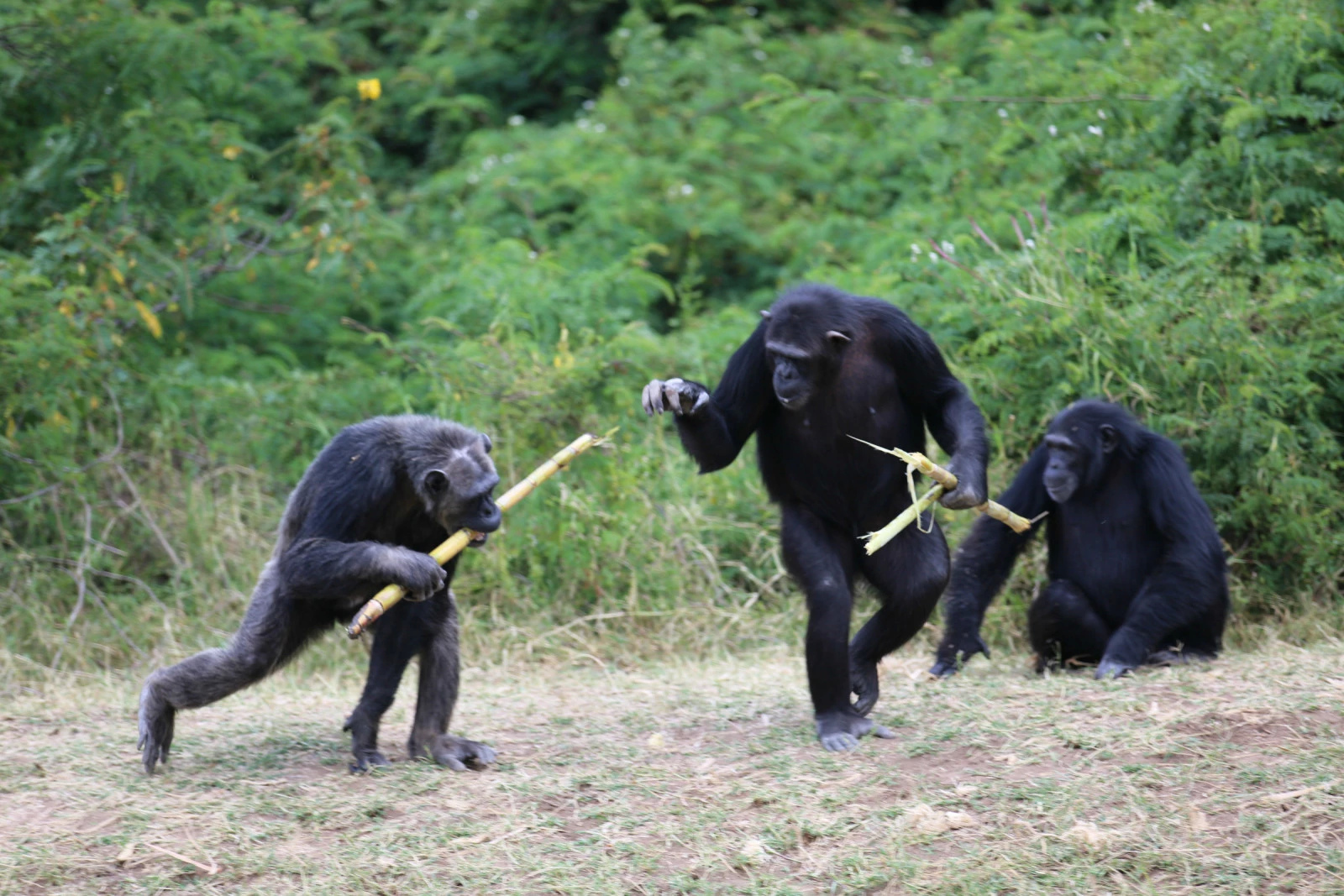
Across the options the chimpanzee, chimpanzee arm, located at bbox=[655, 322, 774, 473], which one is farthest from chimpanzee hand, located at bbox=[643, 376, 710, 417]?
chimpanzee arm, located at bbox=[655, 322, 774, 473]

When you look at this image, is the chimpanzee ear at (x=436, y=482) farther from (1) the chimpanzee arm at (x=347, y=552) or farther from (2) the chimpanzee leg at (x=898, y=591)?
(2) the chimpanzee leg at (x=898, y=591)

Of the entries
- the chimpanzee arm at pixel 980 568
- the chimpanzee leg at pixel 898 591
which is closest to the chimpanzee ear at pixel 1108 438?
the chimpanzee arm at pixel 980 568

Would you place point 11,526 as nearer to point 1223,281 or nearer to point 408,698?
point 408,698

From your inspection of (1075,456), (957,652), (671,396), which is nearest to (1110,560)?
(1075,456)

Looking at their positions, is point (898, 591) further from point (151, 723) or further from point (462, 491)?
point (151, 723)

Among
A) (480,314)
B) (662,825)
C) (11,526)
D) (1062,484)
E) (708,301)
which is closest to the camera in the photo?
(662,825)

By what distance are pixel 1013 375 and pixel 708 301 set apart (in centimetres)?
484

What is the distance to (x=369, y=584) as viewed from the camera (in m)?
5.41

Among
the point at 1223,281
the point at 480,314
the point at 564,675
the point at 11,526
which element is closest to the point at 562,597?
the point at 564,675

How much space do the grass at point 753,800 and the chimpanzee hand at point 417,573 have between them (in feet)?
2.64

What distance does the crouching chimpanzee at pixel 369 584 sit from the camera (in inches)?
211

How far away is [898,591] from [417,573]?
2.09 m

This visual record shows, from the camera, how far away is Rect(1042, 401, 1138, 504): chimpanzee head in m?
6.96

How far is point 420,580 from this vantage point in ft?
17.1
